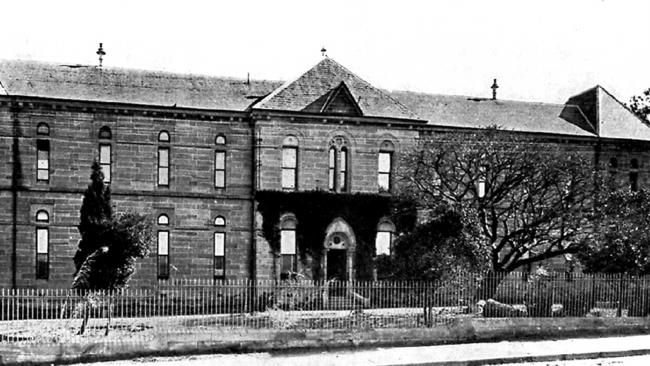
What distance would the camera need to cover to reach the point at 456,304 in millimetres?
20438

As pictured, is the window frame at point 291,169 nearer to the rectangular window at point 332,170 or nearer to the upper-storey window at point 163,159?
the rectangular window at point 332,170

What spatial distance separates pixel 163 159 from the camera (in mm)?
29938

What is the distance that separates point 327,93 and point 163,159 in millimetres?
7378

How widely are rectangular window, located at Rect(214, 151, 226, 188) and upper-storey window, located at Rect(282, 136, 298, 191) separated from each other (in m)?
2.55

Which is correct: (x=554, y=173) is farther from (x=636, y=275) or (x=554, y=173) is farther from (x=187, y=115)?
(x=187, y=115)

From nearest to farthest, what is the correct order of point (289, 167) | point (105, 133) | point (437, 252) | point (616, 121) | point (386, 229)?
point (437, 252) → point (105, 133) → point (289, 167) → point (386, 229) → point (616, 121)

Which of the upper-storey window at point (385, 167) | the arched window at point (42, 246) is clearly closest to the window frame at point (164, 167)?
the arched window at point (42, 246)

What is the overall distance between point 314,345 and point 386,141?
1454 cm

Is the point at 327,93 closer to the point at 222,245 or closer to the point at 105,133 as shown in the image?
the point at 222,245

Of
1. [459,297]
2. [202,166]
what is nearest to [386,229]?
[202,166]

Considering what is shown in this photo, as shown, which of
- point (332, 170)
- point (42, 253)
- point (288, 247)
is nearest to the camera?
point (42, 253)

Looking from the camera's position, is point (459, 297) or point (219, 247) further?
point (219, 247)

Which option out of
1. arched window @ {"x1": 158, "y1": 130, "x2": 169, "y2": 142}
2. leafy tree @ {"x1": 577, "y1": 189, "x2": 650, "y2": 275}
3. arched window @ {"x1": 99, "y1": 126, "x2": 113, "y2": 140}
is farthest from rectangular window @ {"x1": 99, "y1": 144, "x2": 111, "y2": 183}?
leafy tree @ {"x1": 577, "y1": 189, "x2": 650, "y2": 275}

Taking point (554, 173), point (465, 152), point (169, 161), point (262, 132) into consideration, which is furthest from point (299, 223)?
point (554, 173)
